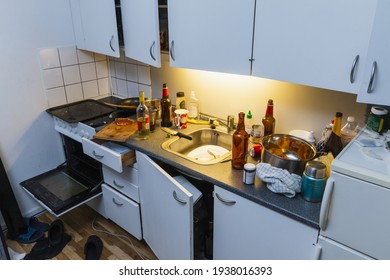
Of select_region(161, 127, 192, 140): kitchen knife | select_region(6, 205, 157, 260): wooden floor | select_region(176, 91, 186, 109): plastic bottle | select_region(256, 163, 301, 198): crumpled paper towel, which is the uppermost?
select_region(176, 91, 186, 109): plastic bottle

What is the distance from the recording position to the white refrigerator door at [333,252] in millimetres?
1053

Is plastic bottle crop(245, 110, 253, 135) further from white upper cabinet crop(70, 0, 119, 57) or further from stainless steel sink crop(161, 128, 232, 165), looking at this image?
white upper cabinet crop(70, 0, 119, 57)

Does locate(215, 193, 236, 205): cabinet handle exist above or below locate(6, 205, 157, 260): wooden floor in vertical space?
above

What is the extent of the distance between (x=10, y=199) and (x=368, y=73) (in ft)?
7.25

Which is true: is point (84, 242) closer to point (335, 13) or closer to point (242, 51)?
point (242, 51)

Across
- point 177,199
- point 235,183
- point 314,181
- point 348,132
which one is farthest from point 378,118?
point 177,199

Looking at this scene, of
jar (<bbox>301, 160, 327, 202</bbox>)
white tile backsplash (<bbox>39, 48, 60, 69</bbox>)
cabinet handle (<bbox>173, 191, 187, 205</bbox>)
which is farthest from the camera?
white tile backsplash (<bbox>39, 48, 60, 69</bbox>)

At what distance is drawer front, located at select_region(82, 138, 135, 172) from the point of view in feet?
5.62

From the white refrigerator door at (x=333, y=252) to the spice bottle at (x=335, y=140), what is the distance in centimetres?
44

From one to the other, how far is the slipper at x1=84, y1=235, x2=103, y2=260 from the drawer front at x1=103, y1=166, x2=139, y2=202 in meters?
0.38

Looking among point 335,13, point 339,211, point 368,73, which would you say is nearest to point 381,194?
point 339,211

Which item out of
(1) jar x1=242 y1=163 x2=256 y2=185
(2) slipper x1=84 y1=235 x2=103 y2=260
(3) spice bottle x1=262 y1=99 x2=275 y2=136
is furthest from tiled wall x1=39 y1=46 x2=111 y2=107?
(1) jar x1=242 y1=163 x2=256 y2=185

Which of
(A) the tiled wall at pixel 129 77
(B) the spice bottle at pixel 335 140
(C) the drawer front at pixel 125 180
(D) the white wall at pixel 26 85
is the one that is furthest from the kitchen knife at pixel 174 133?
(D) the white wall at pixel 26 85

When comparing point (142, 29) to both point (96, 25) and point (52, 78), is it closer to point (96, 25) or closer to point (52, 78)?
point (96, 25)
